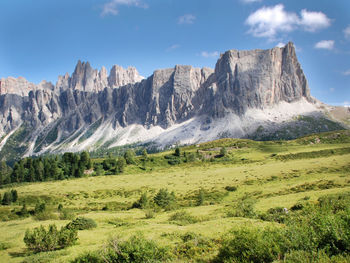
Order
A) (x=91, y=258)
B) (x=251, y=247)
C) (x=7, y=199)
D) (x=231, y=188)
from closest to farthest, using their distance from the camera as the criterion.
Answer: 1. (x=251, y=247)
2. (x=91, y=258)
3. (x=231, y=188)
4. (x=7, y=199)

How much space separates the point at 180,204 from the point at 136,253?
43373 millimetres

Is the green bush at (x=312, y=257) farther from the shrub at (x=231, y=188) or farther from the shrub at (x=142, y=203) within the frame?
the shrub at (x=231, y=188)

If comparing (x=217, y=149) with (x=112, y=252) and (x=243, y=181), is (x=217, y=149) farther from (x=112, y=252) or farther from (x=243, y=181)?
(x=112, y=252)

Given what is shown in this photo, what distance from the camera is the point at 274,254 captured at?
12867mm

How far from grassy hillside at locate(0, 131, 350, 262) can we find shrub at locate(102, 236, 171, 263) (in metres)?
1.13

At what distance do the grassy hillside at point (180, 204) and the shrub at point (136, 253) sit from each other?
1.13 metres

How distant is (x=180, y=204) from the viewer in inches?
2260

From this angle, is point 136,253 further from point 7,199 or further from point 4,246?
point 7,199

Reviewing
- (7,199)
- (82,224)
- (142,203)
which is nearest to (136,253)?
(82,224)

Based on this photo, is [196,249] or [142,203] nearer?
[196,249]

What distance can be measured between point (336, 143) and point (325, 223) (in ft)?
509

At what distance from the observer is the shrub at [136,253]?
50.8 ft

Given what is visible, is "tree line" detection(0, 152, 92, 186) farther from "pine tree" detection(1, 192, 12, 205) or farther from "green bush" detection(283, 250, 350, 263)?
"green bush" detection(283, 250, 350, 263)

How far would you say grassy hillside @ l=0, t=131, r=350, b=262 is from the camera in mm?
23266
